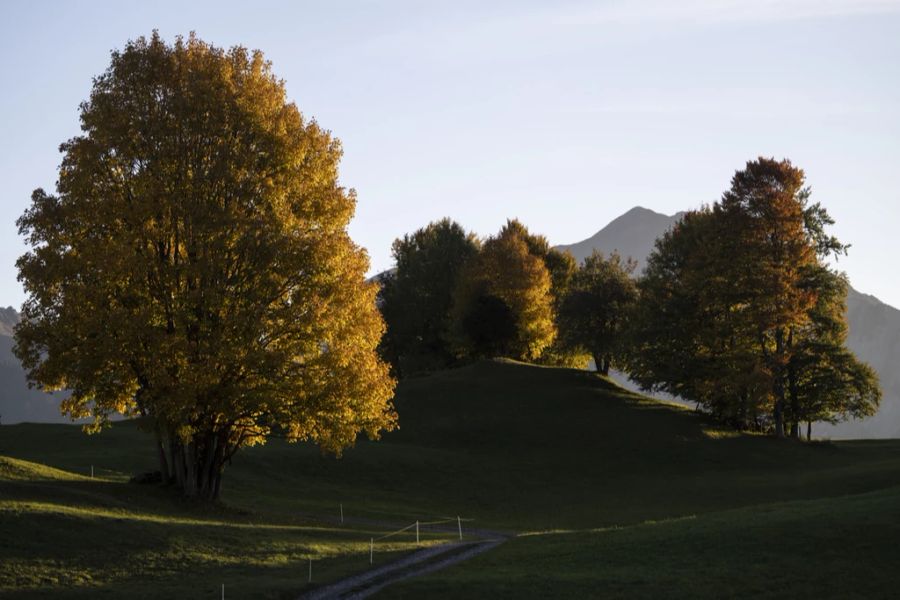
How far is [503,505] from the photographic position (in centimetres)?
6059

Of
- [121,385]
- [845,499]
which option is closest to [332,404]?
[121,385]

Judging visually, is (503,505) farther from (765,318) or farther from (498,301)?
(498,301)

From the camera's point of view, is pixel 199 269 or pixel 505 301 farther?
pixel 505 301

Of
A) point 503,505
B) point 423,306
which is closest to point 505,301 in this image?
point 423,306

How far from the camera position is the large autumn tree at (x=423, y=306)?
12351 centimetres

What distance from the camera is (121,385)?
41.9 meters

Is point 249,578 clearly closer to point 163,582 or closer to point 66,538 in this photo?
point 163,582

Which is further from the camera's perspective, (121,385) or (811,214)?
(811,214)

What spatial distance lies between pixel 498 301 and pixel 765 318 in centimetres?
3841

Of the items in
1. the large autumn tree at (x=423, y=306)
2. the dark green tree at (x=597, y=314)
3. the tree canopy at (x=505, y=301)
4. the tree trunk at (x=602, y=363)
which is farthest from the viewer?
the large autumn tree at (x=423, y=306)

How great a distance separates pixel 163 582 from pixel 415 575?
28.3ft

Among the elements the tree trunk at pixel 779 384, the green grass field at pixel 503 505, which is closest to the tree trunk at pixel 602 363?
the green grass field at pixel 503 505

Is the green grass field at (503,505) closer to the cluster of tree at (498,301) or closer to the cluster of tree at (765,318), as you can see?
the cluster of tree at (765,318)

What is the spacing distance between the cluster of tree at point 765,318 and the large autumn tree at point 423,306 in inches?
1627
